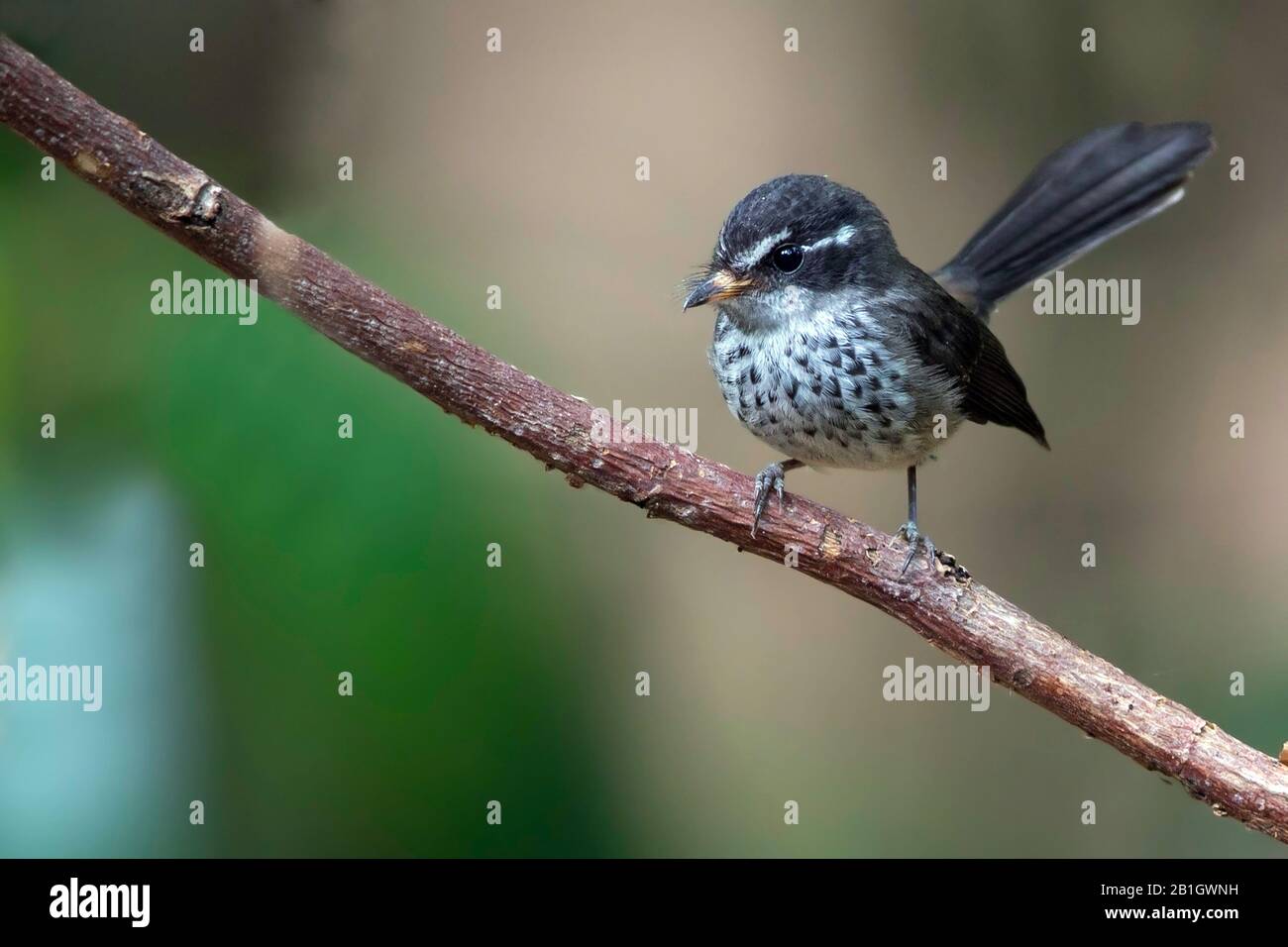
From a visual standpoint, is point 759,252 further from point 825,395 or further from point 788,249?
point 825,395

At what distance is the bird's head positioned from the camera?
2785 mm

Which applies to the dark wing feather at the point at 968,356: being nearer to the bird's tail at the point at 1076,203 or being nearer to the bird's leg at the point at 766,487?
the bird's tail at the point at 1076,203

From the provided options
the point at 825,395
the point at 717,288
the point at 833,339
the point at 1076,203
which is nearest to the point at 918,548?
the point at 825,395

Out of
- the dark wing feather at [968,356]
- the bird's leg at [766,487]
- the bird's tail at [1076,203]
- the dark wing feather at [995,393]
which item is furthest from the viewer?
the bird's tail at [1076,203]

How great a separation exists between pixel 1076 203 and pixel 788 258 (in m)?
1.00

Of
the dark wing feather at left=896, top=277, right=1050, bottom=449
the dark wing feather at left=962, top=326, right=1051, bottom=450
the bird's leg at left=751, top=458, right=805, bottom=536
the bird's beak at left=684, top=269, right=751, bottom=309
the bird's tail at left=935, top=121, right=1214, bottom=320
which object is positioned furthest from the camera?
the bird's tail at left=935, top=121, right=1214, bottom=320

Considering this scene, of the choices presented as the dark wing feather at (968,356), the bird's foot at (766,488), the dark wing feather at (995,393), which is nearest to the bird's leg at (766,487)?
the bird's foot at (766,488)

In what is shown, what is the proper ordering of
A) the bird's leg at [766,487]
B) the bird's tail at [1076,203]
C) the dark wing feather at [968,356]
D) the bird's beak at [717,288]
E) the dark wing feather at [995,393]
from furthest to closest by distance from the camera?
the bird's tail at [1076,203], the dark wing feather at [995,393], the dark wing feather at [968,356], the bird's beak at [717,288], the bird's leg at [766,487]

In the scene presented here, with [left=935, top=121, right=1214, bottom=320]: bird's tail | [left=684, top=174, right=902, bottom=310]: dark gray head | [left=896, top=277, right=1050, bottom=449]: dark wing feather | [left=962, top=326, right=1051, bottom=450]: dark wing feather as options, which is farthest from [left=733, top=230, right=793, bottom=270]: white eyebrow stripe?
[left=935, top=121, right=1214, bottom=320]: bird's tail

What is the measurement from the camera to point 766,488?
243 centimetres

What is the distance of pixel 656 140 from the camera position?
13.5ft

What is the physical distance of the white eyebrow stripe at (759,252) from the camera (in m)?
2.79

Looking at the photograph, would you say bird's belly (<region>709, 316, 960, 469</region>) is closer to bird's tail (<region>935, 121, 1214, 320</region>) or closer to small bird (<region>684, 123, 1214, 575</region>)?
small bird (<region>684, 123, 1214, 575</region>)

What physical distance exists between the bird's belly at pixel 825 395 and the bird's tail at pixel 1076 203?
760 mm
